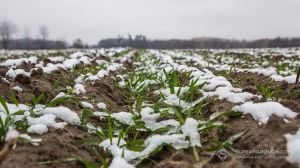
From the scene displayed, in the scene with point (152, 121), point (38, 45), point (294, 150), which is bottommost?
point (38, 45)

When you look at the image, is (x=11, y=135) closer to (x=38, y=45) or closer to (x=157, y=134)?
(x=157, y=134)

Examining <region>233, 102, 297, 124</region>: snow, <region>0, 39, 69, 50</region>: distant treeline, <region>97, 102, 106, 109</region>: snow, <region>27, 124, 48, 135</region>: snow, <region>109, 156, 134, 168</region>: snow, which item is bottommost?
<region>0, 39, 69, 50</region>: distant treeline

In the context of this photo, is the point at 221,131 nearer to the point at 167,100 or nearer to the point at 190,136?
the point at 190,136

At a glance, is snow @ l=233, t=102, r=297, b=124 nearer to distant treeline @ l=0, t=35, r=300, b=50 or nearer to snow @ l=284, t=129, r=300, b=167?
snow @ l=284, t=129, r=300, b=167

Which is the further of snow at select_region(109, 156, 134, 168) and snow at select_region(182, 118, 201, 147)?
snow at select_region(182, 118, 201, 147)

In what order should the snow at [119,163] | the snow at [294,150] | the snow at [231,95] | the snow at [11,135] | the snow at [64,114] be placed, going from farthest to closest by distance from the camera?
1. the snow at [231,95]
2. the snow at [64,114]
3. the snow at [119,163]
4. the snow at [11,135]
5. the snow at [294,150]

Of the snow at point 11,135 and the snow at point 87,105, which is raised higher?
the snow at point 11,135

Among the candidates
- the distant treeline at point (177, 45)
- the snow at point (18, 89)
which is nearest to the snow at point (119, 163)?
the snow at point (18, 89)

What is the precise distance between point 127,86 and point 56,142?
10.9 ft

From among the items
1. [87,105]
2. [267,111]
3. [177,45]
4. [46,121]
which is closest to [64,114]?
[46,121]

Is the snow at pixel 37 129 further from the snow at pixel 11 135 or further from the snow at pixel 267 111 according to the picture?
the snow at pixel 267 111

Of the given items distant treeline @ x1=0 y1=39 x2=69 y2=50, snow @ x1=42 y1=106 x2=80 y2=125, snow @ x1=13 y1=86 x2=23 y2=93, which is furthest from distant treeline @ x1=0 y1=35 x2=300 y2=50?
snow @ x1=42 y1=106 x2=80 y2=125

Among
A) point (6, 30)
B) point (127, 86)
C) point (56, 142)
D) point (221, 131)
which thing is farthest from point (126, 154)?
point (6, 30)

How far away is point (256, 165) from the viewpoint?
81.5 inches
